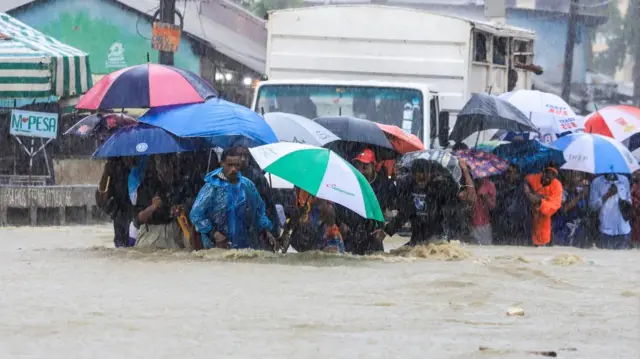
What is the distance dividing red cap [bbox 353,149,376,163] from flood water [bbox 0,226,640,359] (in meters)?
0.99

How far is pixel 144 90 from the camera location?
11680 mm

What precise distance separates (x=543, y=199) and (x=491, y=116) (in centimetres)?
117

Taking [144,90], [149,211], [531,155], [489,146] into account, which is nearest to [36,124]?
[489,146]

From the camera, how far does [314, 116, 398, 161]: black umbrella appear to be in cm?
1311

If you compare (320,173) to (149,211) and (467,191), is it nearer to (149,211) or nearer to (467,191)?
(149,211)

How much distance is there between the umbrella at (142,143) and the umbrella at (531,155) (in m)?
5.78

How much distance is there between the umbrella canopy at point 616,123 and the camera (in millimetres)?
19500

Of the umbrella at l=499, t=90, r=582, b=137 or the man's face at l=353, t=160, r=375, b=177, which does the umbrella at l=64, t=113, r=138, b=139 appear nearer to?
the man's face at l=353, t=160, r=375, b=177

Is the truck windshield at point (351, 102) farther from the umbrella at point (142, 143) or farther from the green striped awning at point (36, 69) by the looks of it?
the green striped awning at point (36, 69)

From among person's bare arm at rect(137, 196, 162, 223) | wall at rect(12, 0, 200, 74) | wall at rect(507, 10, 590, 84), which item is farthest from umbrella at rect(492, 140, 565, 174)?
wall at rect(507, 10, 590, 84)

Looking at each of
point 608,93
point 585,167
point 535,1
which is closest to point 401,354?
point 585,167

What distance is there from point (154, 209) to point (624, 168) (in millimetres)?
7260

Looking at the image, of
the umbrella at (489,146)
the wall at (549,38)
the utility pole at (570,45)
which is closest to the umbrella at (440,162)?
the umbrella at (489,146)

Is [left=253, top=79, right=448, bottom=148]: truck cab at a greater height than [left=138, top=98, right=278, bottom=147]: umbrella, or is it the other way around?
[left=253, top=79, right=448, bottom=148]: truck cab
